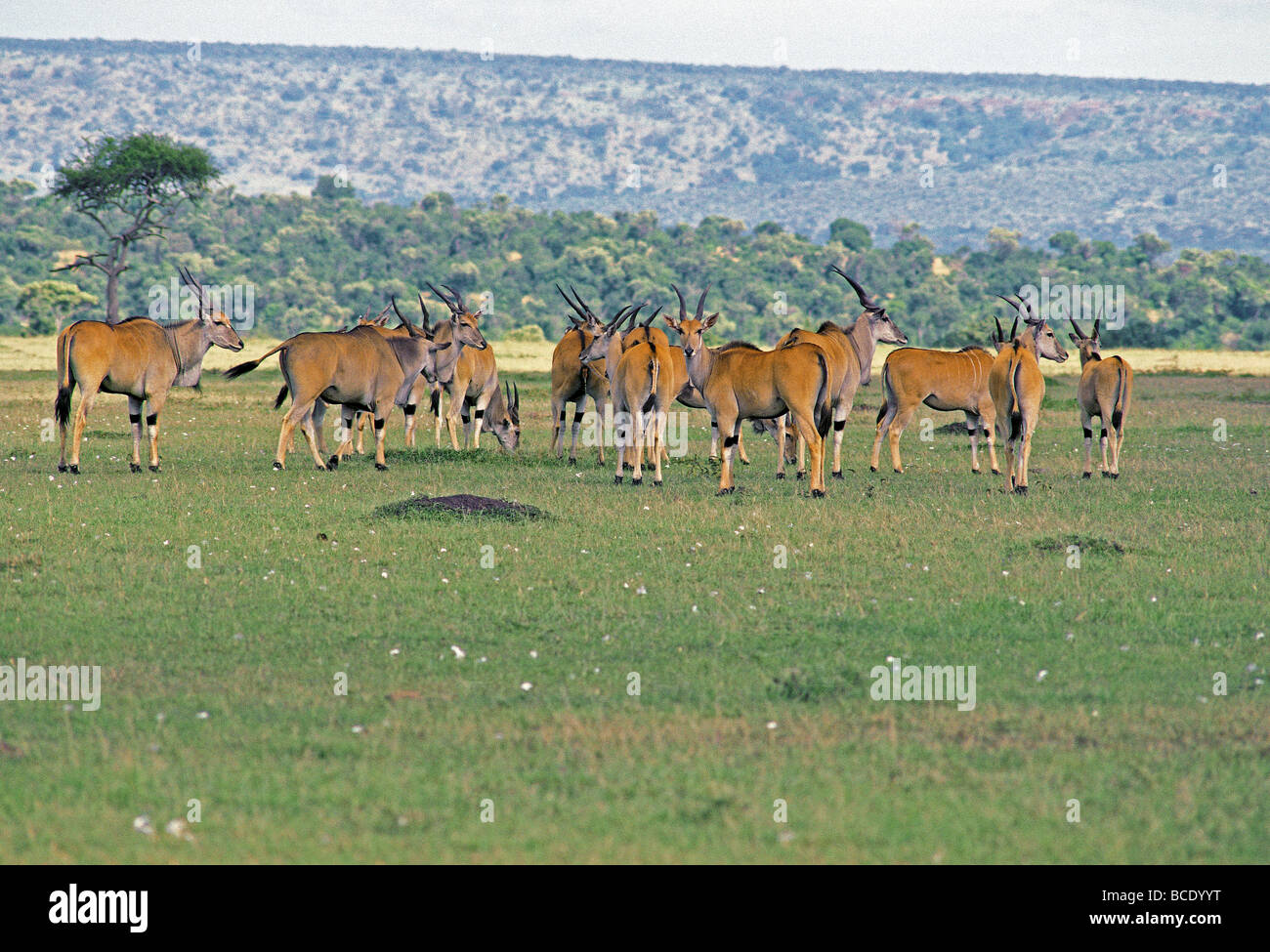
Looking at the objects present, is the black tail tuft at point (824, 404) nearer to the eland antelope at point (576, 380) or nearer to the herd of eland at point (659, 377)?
the herd of eland at point (659, 377)

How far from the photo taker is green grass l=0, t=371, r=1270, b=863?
6273 millimetres

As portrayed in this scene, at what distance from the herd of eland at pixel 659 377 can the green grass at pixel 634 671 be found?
121 centimetres

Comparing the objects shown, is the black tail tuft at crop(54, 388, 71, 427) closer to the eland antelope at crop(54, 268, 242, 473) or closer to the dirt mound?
the eland antelope at crop(54, 268, 242, 473)

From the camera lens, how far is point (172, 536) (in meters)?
13.7

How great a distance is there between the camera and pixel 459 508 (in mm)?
14984

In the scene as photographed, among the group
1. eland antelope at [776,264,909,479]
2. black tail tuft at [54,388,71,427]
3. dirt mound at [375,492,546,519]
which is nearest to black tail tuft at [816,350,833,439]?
eland antelope at [776,264,909,479]

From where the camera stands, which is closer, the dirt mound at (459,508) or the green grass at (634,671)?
the green grass at (634,671)

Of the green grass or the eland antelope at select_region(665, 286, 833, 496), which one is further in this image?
the eland antelope at select_region(665, 286, 833, 496)

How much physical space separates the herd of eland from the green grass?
121 cm

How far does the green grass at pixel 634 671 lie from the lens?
627cm

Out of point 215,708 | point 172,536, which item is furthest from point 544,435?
point 215,708

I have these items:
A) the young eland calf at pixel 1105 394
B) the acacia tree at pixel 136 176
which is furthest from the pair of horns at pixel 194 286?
the acacia tree at pixel 136 176

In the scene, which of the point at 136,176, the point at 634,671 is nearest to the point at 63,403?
the point at 634,671
